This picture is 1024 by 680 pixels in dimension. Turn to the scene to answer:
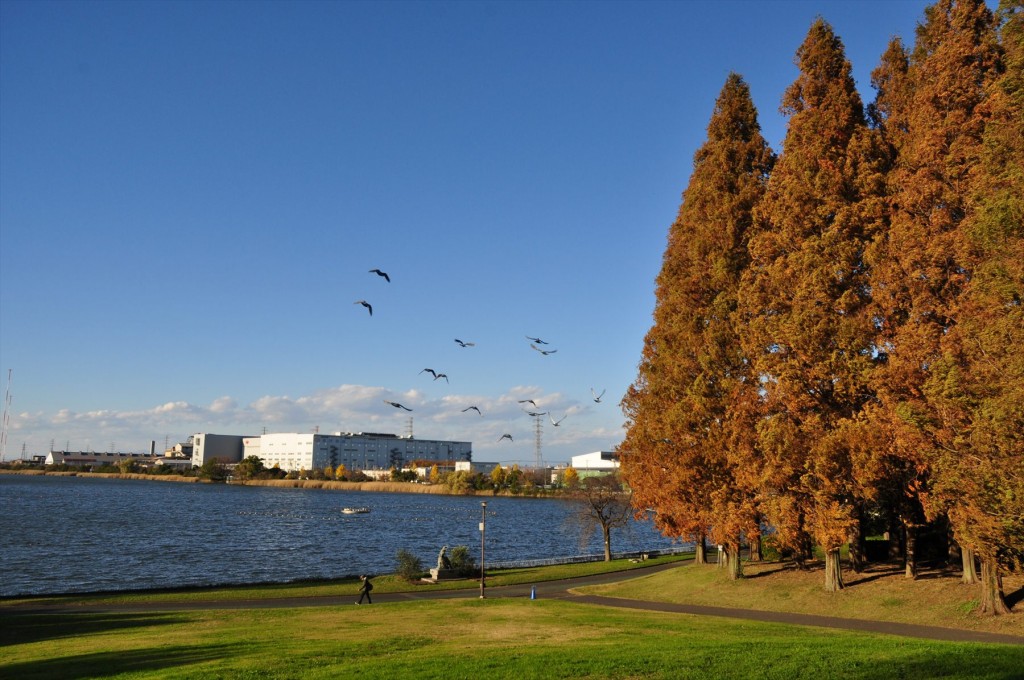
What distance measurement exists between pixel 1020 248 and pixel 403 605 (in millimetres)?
27282

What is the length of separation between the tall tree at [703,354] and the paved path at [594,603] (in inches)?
140

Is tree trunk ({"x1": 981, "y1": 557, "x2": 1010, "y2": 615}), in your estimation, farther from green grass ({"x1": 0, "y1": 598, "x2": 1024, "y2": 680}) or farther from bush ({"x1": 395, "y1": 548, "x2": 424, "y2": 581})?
bush ({"x1": 395, "y1": 548, "x2": 424, "y2": 581})

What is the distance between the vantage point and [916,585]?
28.2 meters

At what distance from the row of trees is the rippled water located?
3383cm

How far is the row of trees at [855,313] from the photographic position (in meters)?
20.3

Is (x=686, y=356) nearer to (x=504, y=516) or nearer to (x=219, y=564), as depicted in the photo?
(x=219, y=564)

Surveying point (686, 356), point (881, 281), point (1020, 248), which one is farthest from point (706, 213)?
point (1020, 248)

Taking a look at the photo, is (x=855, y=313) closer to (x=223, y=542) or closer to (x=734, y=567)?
(x=734, y=567)

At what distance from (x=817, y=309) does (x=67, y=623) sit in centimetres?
3150

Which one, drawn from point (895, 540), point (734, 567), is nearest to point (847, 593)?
point (734, 567)

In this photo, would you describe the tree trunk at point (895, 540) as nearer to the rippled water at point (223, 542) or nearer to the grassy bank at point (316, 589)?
the grassy bank at point (316, 589)

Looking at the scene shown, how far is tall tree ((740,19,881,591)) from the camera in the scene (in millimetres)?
26359

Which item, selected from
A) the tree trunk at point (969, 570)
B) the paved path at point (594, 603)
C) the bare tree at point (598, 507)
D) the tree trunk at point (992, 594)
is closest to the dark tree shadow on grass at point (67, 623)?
the paved path at point (594, 603)

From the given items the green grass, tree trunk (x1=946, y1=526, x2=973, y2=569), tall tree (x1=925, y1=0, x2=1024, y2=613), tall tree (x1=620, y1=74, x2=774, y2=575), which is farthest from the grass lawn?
the green grass
